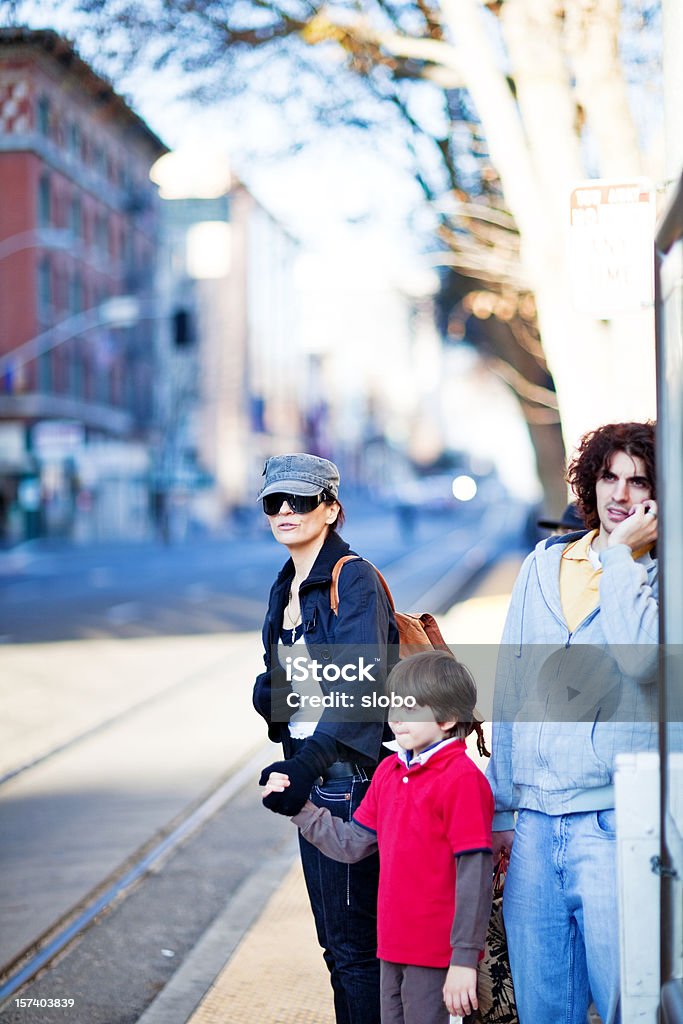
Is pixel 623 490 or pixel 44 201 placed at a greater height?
pixel 44 201

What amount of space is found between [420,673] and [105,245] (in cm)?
5254

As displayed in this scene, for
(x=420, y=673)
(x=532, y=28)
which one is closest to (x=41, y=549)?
(x=532, y=28)

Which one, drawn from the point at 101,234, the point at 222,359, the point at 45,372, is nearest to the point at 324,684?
the point at 45,372

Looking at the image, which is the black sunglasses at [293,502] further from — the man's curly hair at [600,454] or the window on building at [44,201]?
the window on building at [44,201]

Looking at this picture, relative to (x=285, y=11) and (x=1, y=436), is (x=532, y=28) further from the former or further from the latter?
(x=1, y=436)

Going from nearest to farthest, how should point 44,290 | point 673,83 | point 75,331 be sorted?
1. point 673,83
2. point 75,331
3. point 44,290

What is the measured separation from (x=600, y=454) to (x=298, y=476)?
2.61 ft

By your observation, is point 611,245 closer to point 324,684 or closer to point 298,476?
point 298,476

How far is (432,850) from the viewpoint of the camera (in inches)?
115

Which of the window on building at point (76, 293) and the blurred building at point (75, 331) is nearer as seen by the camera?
the blurred building at point (75, 331)

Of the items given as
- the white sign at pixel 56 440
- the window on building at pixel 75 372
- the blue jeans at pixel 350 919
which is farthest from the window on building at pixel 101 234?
the blue jeans at pixel 350 919

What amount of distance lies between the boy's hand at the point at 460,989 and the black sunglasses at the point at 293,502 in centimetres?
119

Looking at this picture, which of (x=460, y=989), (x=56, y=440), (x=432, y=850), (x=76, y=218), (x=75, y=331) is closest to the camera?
(x=460, y=989)

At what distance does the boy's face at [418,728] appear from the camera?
298cm
